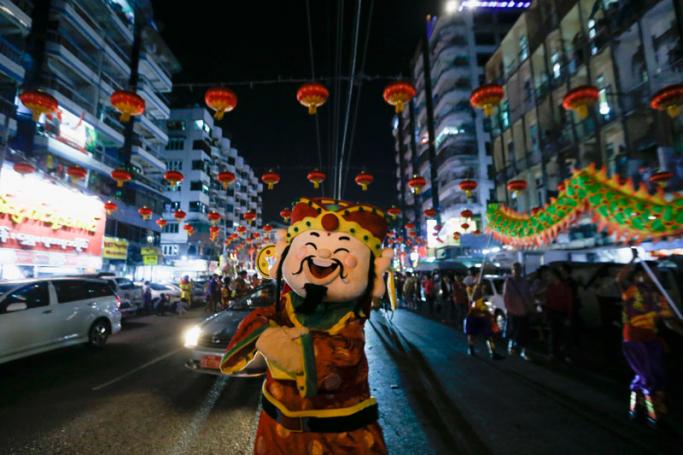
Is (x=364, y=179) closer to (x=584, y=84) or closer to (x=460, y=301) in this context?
(x=460, y=301)

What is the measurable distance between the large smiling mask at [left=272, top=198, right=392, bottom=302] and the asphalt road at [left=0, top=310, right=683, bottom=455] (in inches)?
95.0

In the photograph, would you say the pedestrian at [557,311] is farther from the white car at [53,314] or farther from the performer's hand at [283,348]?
the white car at [53,314]

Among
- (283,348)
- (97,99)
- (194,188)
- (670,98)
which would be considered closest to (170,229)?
(194,188)

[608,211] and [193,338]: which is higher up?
[608,211]

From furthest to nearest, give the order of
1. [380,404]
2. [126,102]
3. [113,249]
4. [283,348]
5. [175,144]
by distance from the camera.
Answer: [175,144] < [113,249] < [126,102] < [380,404] < [283,348]

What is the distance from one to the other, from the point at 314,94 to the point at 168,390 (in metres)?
6.41

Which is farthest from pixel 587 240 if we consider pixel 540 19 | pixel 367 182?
pixel 540 19

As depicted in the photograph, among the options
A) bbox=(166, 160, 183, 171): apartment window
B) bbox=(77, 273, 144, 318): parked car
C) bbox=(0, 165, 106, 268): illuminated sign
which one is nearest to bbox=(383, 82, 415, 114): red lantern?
bbox=(77, 273, 144, 318): parked car

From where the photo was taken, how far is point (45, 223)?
49.2ft

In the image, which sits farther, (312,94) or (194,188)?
(194,188)

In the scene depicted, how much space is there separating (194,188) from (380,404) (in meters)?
48.9

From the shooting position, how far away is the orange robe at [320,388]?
1892 millimetres

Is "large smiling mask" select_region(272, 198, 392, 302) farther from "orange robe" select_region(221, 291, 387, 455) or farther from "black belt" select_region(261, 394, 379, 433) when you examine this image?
"black belt" select_region(261, 394, 379, 433)

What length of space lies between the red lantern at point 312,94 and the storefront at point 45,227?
13.0 m
